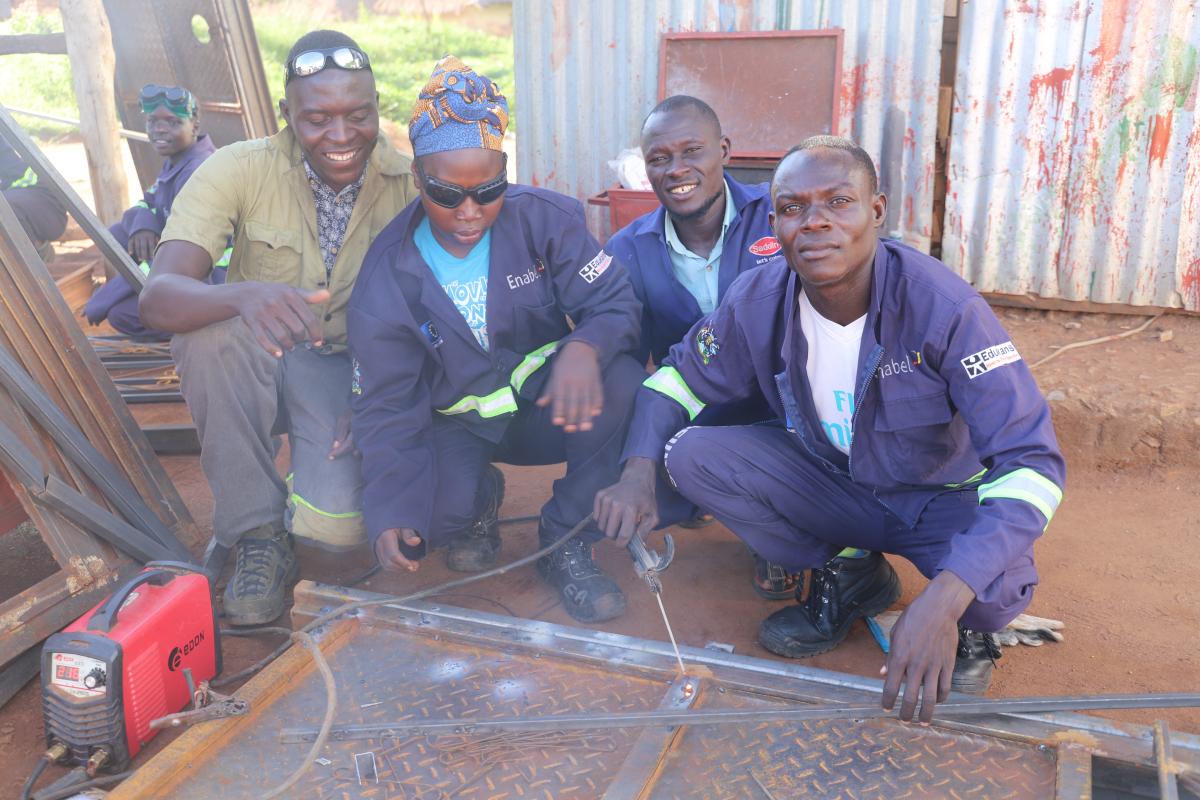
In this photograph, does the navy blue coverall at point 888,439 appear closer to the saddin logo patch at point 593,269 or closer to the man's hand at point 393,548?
the saddin logo patch at point 593,269

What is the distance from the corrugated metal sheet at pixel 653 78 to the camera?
17.1ft

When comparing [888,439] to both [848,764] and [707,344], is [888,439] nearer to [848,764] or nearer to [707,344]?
[707,344]

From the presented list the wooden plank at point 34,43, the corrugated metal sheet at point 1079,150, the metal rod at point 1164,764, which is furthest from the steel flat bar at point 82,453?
the wooden plank at point 34,43

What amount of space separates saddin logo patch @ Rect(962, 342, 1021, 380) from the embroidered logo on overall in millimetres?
791

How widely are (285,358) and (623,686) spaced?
176cm

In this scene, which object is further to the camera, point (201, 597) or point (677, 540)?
point (677, 540)

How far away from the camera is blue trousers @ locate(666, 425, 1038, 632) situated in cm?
297

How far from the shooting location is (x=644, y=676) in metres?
2.66

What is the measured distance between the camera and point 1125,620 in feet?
10.6

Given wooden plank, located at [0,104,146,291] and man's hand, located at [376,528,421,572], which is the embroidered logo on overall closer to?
man's hand, located at [376,528,421,572]

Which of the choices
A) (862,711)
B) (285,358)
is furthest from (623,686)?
(285,358)

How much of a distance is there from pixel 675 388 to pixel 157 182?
413 cm

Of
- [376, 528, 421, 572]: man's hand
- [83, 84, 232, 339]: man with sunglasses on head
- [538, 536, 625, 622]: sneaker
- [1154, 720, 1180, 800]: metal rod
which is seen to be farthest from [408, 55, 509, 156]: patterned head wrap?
[83, 84, 232, 339]: man with sunglasses on head

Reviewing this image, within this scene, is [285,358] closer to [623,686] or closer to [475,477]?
[475,477]
